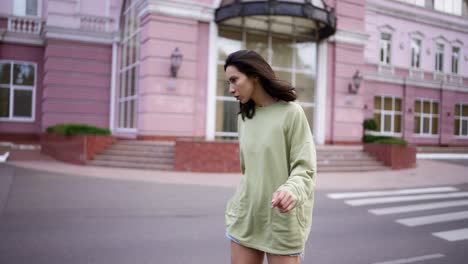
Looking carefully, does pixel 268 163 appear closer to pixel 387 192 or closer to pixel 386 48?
pixel 387 192

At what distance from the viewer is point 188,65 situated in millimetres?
15344

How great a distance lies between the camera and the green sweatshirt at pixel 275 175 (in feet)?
6.39

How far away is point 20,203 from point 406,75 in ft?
83.3

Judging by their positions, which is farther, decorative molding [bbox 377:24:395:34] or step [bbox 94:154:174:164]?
decorative molding [bbox 377:24:395:34]

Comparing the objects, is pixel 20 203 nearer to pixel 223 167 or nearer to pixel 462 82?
pixel 223 167

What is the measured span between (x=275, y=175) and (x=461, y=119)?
30775 mm

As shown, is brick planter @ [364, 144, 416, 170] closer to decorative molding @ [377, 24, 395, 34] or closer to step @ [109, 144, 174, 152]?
step @ [109, 144, 174, 152]

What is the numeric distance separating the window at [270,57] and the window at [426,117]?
12.4m

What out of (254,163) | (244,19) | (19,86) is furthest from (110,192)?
(19,86)

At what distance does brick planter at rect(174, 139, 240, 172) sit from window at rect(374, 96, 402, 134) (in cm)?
1612

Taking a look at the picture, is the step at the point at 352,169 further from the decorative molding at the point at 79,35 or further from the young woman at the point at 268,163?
the decorative molding at the point at 79,35

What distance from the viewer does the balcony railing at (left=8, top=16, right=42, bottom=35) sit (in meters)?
18.3

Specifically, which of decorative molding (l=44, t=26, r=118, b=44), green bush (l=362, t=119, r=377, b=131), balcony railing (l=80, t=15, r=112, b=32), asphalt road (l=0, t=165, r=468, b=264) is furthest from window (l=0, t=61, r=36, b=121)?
green bush (l=362, t=119, r=377, b=131)

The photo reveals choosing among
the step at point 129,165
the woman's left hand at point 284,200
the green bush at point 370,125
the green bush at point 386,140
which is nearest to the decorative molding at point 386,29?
the green bush at point 370,125
